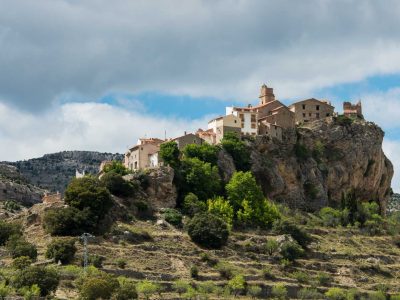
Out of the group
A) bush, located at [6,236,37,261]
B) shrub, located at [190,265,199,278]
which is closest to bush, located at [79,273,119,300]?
bush, located at [6,236,37,261]

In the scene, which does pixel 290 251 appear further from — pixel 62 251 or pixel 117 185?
pixel 62 251

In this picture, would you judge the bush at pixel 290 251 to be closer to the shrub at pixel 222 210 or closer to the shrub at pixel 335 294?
the shrub at pixel 335 294

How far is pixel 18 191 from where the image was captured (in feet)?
450

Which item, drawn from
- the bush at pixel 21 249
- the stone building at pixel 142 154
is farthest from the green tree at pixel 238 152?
the bush at pixel 21 249

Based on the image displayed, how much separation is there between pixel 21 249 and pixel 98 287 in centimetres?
1244

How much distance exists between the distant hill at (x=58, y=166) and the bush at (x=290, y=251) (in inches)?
3195

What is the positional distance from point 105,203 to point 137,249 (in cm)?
654

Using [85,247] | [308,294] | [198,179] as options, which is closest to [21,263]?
[85,247]

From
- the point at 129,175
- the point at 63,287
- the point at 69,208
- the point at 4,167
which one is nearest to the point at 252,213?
the point at 129,175

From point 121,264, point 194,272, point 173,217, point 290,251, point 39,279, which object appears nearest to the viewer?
point 39,279

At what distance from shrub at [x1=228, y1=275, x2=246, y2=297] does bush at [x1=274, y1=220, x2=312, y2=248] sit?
48.3ft

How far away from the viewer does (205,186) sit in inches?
3910

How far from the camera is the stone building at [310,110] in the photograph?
120000mm

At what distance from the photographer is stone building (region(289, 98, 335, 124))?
120m
